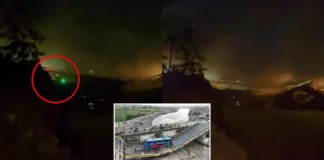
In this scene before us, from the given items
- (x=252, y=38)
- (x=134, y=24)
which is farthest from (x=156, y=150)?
(x=252, y=38)

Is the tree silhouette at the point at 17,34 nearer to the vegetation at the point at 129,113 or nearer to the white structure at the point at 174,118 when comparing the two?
the vegetation at the point at 129,113

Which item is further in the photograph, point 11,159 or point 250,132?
point 250,132

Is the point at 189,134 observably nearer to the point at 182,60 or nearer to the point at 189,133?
the point at 189,133

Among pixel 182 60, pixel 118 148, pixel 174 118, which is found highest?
pixel 182 60

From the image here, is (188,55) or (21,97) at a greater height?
(188,55)

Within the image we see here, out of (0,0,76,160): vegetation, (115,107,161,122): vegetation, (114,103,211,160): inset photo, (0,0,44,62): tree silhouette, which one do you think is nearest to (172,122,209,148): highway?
(114,103,211,160): inset photo

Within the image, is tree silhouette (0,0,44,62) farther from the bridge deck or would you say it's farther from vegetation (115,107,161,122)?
the bridge deck

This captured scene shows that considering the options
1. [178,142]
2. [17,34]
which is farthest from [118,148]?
[17,34]

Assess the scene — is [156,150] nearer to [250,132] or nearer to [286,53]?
[250,132]

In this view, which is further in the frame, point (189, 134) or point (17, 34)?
point (189, 134)
